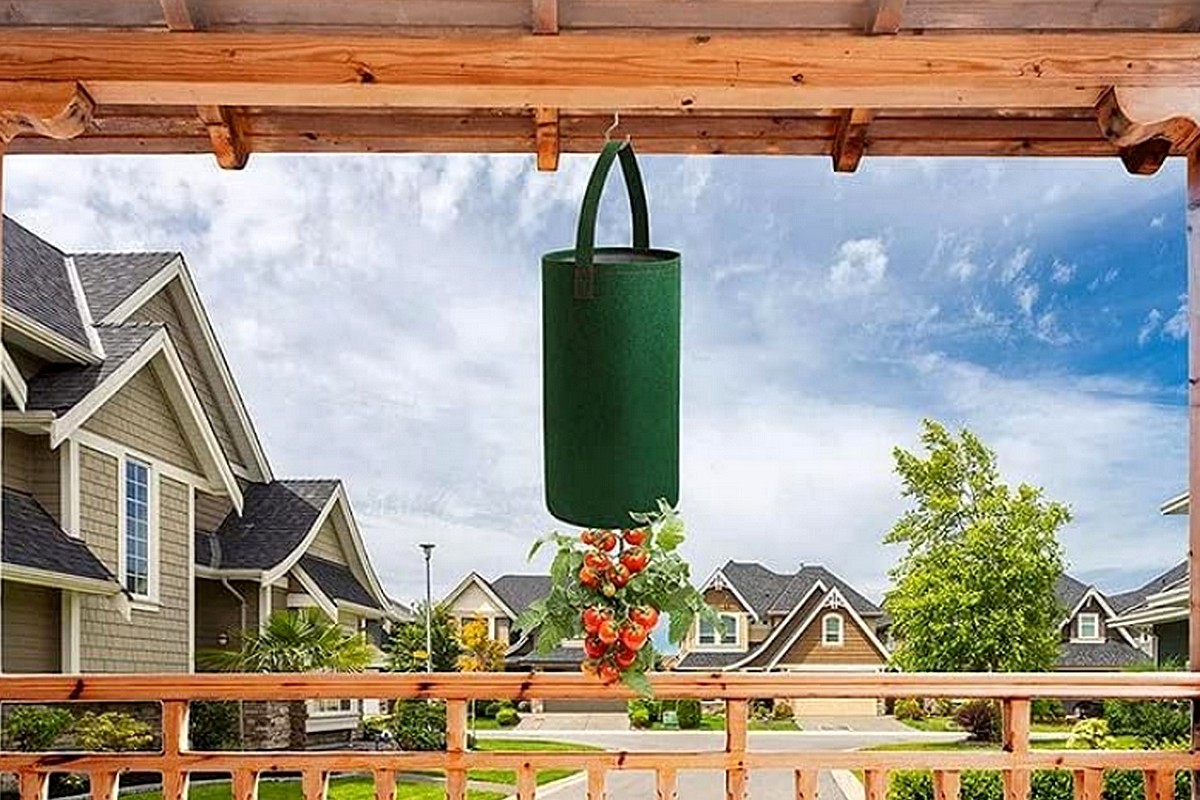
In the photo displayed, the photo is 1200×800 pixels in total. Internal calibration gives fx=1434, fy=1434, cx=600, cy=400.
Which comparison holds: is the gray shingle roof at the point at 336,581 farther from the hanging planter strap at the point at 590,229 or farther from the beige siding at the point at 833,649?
Result: the hanging planter strap at the point at 590,229

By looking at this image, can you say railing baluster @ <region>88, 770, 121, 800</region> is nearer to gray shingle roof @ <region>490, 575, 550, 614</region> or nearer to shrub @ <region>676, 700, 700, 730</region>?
gray shingle roof @ <region>490, 575, 550, 614</region>

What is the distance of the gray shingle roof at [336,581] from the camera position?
503 centimetres

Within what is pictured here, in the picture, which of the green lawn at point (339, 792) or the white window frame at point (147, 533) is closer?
the green lawn at point (339, 792)

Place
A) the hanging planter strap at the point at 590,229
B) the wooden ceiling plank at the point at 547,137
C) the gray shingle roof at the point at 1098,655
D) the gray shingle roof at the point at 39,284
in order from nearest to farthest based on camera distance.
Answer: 1. the hanging planter strap at the point at 590,229
2. the wooden ceiling plank at the point at 547,137
3. the gray shingle roof at the point at 39,284
4. the gray shingle roof at the point at 1098,655

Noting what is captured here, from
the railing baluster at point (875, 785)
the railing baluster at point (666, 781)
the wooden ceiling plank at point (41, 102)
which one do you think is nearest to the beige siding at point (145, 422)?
the wooden ceiling plank at point (41, 102)

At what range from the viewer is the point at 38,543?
14.7 ft

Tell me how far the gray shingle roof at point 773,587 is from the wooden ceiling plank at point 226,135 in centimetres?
229

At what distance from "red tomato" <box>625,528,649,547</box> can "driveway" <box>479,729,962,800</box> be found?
1404 mm

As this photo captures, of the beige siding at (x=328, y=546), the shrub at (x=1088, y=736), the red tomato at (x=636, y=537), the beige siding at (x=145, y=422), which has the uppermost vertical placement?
the beige siding at (x=145, y=422)

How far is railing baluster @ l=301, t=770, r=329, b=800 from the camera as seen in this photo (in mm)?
3357

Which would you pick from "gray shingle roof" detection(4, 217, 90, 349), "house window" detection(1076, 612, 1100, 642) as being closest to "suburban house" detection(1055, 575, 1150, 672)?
"house window" detection(1076, 612, 1100, 642)

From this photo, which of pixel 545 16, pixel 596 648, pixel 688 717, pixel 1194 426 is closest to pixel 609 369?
pixel 596 648

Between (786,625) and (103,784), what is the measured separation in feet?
8.33

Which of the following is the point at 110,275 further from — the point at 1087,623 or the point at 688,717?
the point at 1087,623
